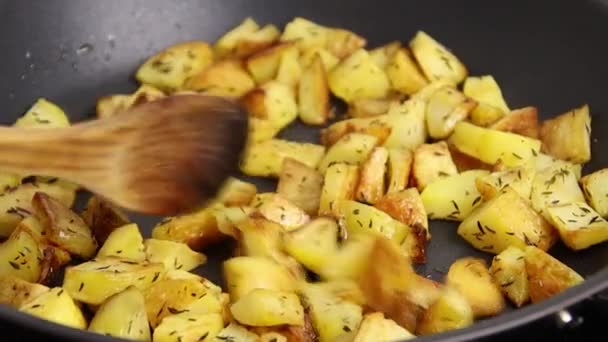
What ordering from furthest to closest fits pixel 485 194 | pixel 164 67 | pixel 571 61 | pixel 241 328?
pixel 164 67, pixel 571 61, pixel 485 194, pixel 241 328

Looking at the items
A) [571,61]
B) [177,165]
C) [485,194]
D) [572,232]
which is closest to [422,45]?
[571,61]

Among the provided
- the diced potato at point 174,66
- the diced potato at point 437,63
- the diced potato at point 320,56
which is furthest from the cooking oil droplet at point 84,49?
the diced potato at point 437,63

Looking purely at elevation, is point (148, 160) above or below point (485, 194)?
above

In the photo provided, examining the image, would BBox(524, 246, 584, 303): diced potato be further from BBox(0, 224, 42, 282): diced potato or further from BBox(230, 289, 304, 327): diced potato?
BBox(0, 224, 42, 282): diced potato

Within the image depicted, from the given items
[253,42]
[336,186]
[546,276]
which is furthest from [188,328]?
[253,42]

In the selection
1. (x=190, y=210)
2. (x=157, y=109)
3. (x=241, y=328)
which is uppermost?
(x=157, y=109)

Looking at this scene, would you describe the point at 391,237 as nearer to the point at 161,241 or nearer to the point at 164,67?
the point at 161,241

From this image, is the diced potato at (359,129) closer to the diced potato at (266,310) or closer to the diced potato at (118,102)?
the diced potato at (118,102)
